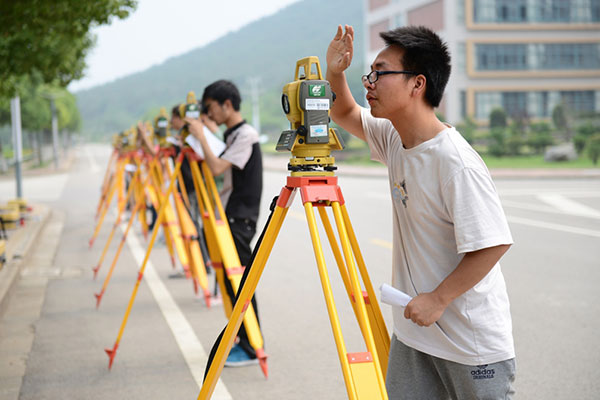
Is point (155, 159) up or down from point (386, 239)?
up

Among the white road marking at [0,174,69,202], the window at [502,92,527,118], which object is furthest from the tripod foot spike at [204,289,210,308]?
the window at [502,92,527,118]

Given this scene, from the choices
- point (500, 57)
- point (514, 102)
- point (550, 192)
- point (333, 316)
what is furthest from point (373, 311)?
point (514, 102)

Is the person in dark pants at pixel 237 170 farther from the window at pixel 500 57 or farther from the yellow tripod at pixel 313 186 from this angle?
the window at pixel 500 57

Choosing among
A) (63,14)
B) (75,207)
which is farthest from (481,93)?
(63,14)

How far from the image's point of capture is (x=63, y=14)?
311 inches

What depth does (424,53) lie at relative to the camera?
2.33m

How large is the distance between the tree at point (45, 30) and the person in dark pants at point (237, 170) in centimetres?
337

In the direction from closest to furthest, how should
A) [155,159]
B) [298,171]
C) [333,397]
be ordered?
[298,171], [333,397], [155,159]

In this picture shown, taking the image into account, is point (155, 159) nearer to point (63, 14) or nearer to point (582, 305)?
point (63, 14)

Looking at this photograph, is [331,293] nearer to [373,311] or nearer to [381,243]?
[373,311]

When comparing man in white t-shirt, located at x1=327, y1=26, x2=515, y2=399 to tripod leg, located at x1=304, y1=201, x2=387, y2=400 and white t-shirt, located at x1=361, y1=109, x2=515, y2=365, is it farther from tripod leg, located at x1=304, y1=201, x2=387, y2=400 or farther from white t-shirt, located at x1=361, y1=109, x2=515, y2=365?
tripod leg, located at x1=304, y1=201, x2=387, y2=400

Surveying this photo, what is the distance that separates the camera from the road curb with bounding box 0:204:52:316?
7174 mm

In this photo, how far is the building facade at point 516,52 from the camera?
55.0 m

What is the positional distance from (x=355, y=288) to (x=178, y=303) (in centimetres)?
477
